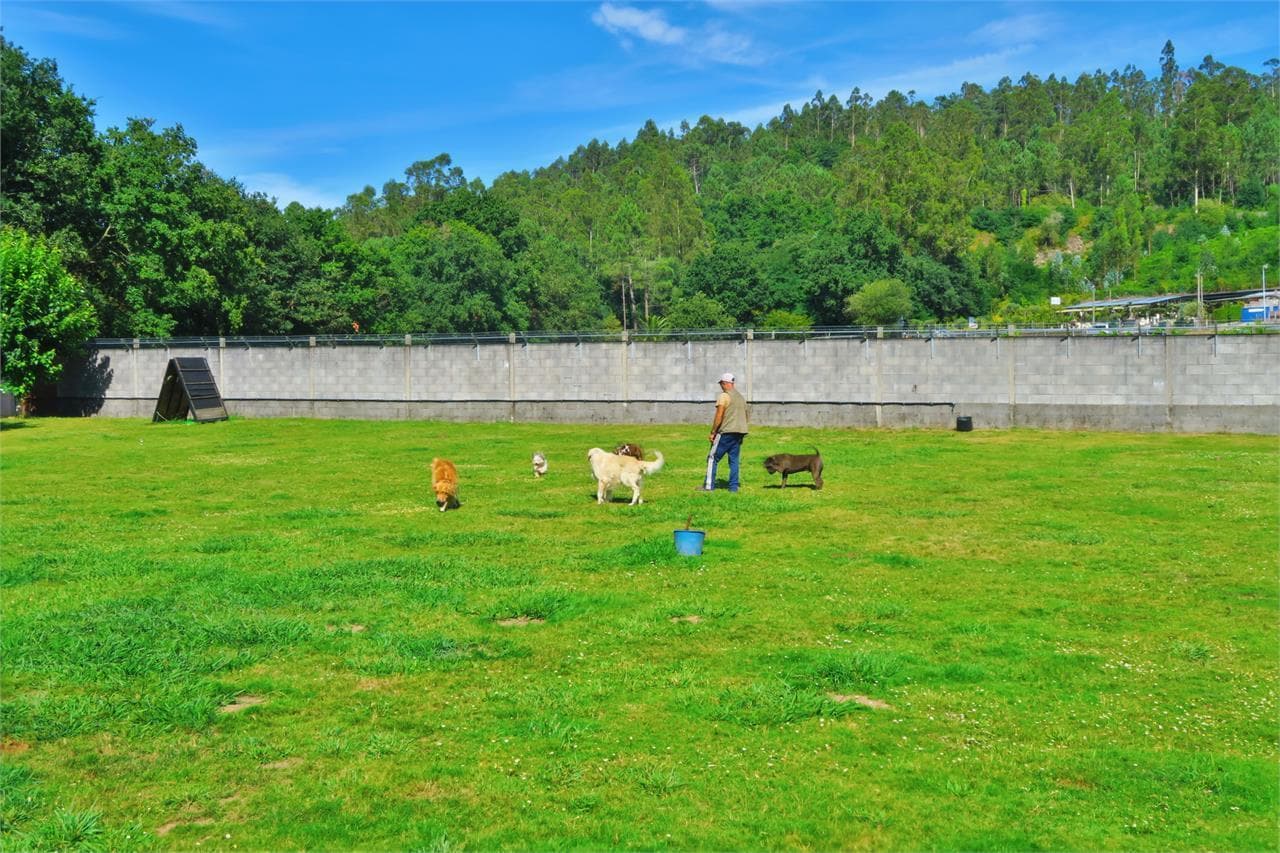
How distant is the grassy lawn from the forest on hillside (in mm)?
32497

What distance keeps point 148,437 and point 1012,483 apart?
26202 mm

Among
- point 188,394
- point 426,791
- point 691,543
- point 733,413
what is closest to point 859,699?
point 426,791

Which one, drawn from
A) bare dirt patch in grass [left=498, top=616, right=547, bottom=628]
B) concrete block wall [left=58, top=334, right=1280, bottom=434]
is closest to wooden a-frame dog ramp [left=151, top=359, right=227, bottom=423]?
concrete block wall [left=58, top=334, right=1280, bottom=434]

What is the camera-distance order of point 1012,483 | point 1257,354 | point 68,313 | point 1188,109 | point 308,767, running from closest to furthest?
point 308,767
point 1012,483
point 1257,354
point 68,313
point 1188,109

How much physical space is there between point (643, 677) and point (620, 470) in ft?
28.7

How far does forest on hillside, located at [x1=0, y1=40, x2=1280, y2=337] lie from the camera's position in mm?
46375

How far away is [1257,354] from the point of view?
28.0 meters

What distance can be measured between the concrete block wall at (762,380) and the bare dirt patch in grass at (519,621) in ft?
79.7

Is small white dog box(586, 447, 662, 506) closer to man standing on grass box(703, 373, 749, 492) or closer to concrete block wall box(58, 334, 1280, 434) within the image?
man standing on grass box(703, 373, 749, 492)

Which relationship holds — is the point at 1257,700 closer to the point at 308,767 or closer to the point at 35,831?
the point at 308,767

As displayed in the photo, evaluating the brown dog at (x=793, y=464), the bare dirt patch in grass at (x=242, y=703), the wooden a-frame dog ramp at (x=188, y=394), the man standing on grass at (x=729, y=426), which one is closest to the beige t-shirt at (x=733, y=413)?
the man standing on grass at (x=729, y=426)

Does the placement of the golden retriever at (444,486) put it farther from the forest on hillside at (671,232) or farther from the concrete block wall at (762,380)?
the forest on hillside at (671,232)

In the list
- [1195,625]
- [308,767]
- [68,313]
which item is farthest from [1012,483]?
[68,313]

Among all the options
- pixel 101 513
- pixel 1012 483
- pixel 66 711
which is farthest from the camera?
pixel 1012 483
